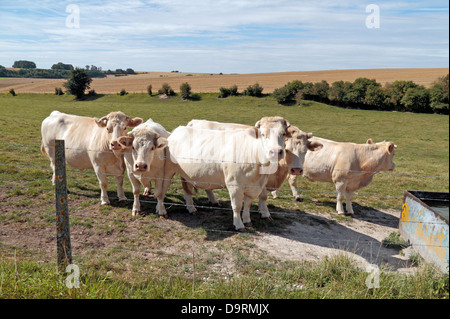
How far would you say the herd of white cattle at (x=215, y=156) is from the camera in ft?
22.4

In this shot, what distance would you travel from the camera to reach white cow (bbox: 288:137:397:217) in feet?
27.7

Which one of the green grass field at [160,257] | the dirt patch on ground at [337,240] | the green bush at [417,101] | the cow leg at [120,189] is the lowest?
the dirt patch on ground at [337,240]

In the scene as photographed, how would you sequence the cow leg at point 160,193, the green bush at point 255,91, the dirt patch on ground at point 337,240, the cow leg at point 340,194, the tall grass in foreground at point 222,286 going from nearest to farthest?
the tall grass in foreground at point 222,286 → the dirt patch on ground at point 337,240 → the cow leg at point 160,193 → the cow leg at point 340,194 → the green bush at point 255,91

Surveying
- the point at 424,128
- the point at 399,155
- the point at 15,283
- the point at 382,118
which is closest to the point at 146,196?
the point at 15,283

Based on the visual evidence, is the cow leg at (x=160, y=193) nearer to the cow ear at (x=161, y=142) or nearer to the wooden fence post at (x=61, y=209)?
the cow ear at (x=161, y=142)

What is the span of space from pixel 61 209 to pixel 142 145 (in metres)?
2.79

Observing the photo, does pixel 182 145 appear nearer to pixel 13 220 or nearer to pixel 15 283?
pixel 13 220

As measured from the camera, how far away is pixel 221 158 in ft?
23.5

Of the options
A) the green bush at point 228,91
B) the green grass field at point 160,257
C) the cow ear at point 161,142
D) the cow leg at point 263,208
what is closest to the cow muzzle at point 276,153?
the green grass field at point 160,257

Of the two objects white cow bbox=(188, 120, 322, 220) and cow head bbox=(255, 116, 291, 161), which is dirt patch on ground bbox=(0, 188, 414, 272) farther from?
cow head bbox=(255, 116, 291, 161)

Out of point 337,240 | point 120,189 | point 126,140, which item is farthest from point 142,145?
point 337,240

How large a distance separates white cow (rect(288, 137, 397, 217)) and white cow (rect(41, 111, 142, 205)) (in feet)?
16.2

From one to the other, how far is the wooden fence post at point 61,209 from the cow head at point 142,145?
2.48 meters
